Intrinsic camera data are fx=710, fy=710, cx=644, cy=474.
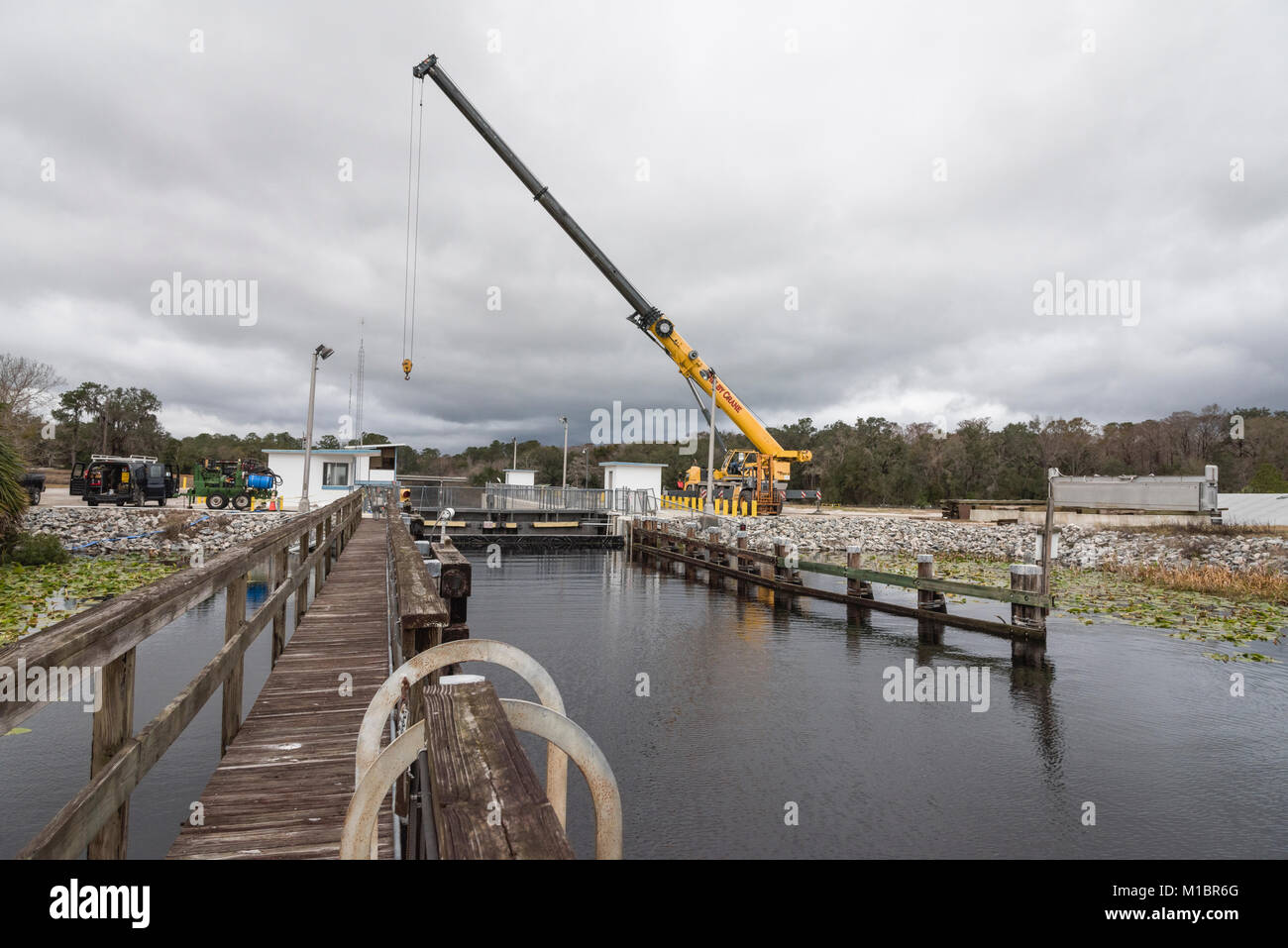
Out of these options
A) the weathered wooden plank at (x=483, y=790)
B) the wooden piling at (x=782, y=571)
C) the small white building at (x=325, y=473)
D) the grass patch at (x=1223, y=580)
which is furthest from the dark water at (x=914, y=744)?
the small white building at (x=325, y=473)

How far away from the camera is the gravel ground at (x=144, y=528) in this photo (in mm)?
22391

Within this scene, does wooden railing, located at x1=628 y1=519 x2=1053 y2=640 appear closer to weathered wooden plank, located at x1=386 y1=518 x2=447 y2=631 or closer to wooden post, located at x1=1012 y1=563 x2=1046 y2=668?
wooden post, located at x1=1012 y1=563 x2=1046 y2=668

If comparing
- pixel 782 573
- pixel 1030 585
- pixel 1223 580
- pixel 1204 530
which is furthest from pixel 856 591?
pixel 1204 530

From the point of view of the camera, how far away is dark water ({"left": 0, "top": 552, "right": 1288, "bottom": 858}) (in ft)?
20.6

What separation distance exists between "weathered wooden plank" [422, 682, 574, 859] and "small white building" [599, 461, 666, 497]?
4257cm

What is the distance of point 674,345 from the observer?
33.7m

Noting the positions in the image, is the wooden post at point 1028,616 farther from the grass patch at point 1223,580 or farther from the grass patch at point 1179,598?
the grass patch at point 1223,580

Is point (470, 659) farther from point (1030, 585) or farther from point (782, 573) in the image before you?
point (782, 573)

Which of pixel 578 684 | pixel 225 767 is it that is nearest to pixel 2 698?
pixel 225 767

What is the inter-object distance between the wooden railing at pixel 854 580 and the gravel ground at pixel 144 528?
14414 mm
